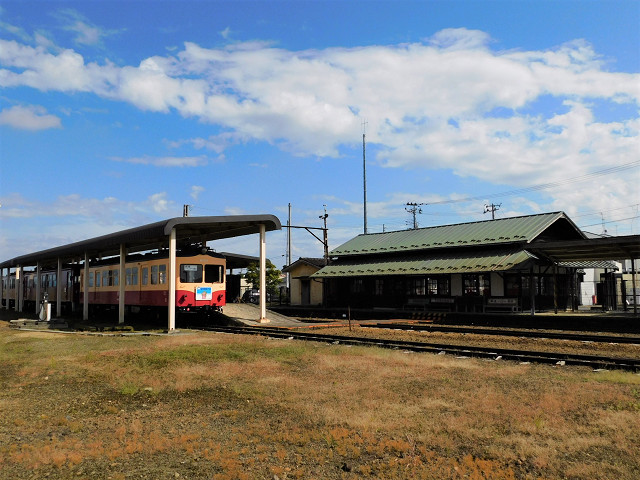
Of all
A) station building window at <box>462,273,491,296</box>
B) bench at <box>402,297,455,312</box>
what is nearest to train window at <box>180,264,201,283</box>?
bench at <box>402,297,455,312</box>

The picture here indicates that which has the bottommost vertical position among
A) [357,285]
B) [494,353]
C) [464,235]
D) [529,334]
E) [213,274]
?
[529,334]

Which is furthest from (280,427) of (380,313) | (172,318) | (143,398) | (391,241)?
(391,241)

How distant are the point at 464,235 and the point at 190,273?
18052mm

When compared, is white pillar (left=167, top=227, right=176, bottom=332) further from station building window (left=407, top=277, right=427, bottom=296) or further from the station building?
station building window (left=407, top=277, right=427, bottom=296)

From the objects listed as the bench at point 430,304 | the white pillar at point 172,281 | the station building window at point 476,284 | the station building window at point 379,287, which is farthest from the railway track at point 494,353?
the station building window at point 379,287

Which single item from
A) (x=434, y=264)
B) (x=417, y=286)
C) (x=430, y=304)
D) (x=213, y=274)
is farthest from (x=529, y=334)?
(x=417, y=286)

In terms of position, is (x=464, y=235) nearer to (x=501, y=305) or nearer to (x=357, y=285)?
(x=501, y=305)

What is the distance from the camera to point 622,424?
293 inches

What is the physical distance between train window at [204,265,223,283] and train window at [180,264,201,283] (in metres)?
0.33

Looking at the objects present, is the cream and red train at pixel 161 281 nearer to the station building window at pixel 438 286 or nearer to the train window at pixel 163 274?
the train window at pixel 163 274

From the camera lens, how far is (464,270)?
28.6m

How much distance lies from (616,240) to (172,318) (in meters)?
18.0

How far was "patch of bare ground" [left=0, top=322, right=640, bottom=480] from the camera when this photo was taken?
243 inches

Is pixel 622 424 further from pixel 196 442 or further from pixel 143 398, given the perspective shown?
pixel 143 398
